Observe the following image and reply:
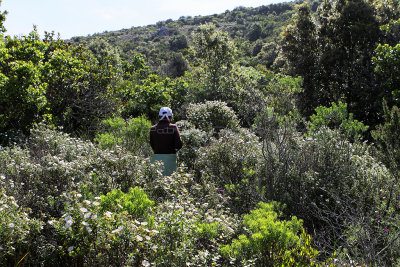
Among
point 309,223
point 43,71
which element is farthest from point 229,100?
point 309,223

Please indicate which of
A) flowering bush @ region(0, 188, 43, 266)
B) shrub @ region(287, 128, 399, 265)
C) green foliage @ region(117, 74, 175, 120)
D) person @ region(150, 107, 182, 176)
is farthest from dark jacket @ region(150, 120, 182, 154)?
green foliage @ region(117, 74, 175, 120)

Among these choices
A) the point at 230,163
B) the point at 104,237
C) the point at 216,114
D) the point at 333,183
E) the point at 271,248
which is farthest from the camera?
the point at 216,114

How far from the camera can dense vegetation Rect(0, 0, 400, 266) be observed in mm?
2846

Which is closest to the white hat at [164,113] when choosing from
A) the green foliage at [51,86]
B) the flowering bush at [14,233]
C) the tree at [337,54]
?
the flowering bush at [14,233]

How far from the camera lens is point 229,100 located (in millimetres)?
12852

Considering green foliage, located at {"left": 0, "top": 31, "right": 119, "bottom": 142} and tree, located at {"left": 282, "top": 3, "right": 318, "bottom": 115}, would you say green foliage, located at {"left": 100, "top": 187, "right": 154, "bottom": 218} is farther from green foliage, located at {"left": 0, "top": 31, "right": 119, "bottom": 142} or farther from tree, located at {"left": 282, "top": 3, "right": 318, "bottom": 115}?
tree, located at {"left": 282, "top": 3, "right": 318, "bottom": 115}

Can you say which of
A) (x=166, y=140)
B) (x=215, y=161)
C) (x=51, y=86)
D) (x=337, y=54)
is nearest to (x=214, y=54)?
(x=337, y=54)

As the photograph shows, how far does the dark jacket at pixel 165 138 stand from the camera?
554cm

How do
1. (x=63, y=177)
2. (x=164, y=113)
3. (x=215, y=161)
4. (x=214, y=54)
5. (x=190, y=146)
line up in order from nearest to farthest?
(x=63, y=177)
(x=164, y=113)
(x=215, y=161)
(x=190, y=146)
(x=214, y=54)

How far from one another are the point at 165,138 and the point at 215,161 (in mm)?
1108

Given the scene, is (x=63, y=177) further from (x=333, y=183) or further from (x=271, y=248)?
(x=333, y=183)

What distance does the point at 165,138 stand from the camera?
5578mm

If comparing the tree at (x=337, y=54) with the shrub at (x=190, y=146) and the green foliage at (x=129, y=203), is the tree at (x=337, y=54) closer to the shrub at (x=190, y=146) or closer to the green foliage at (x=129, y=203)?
the shrub at (x=190, y=146)

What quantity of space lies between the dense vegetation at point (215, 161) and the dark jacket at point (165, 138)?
564 mm
